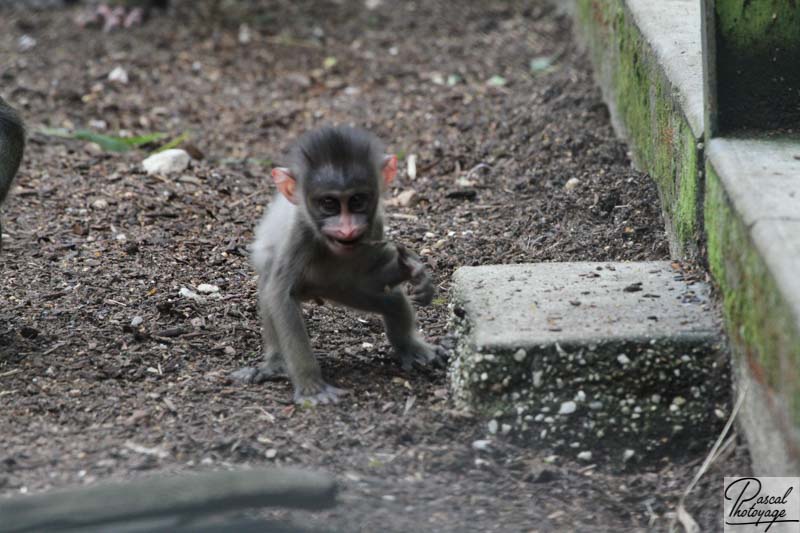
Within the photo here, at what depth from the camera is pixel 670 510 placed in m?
4.33

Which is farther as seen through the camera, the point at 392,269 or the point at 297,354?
the point at 392,269

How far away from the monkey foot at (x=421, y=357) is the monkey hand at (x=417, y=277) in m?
0.27

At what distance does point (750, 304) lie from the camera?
421cm

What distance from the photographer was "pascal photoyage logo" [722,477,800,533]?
12.7 ft

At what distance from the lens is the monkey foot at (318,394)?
205 inches

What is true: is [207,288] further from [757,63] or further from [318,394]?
[757,63]

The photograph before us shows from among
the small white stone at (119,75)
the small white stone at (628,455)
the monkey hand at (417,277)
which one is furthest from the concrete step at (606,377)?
the small white stone at (119,75)

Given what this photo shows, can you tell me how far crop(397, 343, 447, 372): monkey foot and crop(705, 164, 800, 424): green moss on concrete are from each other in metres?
1.34

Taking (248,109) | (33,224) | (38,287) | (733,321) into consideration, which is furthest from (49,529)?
(248,109)

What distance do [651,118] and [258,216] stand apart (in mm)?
2657

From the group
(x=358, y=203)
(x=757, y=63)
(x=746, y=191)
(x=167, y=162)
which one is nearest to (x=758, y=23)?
(x=757, y=63)

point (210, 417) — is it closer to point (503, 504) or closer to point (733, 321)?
point (503, 504)

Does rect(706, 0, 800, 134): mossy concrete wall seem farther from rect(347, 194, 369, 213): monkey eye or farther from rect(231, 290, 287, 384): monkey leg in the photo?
rect(231, 290, 287, 384): monkey leg

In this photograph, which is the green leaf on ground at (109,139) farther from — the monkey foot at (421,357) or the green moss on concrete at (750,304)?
the green moss on concrete at (750,304)
